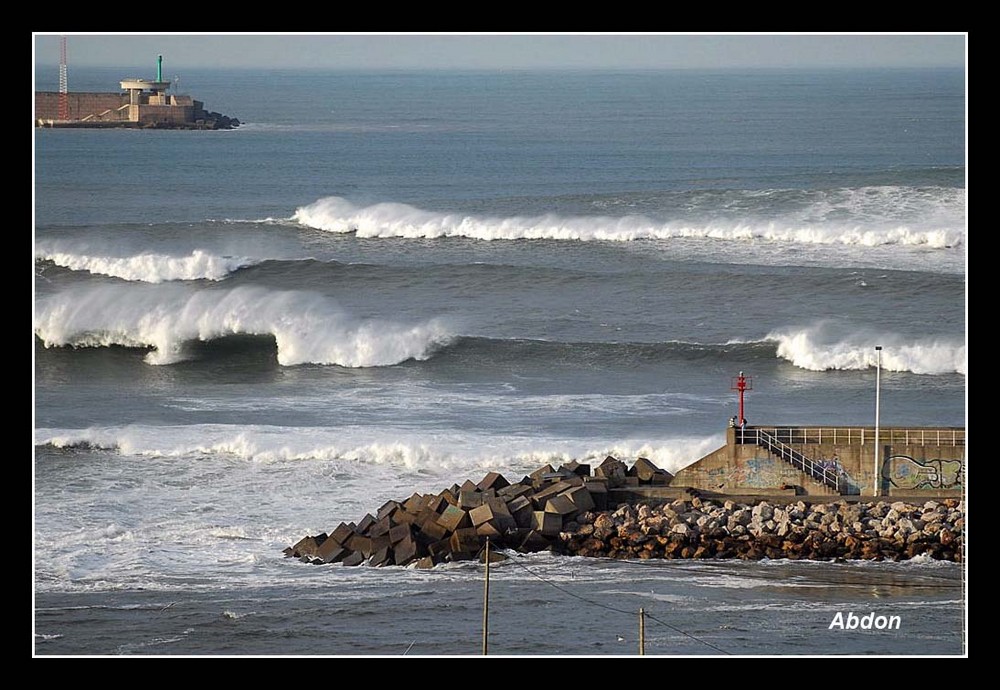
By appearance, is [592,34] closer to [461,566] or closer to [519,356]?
[519,356]

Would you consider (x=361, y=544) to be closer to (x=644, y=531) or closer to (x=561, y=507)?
(x=561, y=507)

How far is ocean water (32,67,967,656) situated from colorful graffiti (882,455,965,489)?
0.88 metres

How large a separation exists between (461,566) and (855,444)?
3525 millimetres

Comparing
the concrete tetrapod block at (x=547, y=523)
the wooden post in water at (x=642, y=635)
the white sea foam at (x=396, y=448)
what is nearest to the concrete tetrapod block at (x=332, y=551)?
the white sea foam at (x=396, y=448)

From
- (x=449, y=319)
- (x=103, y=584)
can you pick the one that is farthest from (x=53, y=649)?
(x=449, y=319)

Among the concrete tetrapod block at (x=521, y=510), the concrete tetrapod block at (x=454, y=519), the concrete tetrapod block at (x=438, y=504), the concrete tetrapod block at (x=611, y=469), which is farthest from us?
the concrete tetrapod block at (x=611, y=469)

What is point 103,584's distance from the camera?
20.4m

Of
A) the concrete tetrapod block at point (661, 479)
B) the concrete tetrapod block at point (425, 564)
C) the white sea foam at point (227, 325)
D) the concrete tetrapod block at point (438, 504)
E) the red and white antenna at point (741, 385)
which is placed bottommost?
the concrete tetrapod block at point (425, 564)

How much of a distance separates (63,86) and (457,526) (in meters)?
5.38

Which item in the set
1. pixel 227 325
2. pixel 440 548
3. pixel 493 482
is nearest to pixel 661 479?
pixel 493 482

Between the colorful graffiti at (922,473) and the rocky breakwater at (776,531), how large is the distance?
0.32m

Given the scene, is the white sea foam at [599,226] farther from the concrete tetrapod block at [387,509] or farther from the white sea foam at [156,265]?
the concrete tetrapod block at [387,509]

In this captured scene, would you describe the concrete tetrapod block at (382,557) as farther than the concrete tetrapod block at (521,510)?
No

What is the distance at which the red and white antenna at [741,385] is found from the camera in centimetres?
2192
